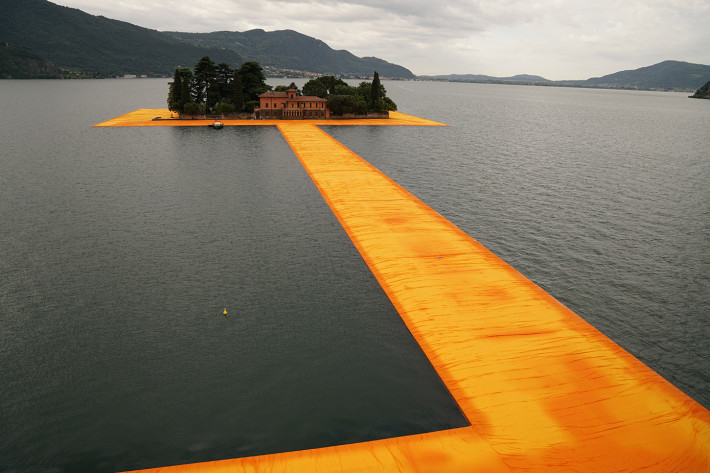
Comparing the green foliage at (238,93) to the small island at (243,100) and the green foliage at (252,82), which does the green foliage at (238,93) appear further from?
the green foliage at (252,82)

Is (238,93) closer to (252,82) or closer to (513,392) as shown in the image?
(252,82)

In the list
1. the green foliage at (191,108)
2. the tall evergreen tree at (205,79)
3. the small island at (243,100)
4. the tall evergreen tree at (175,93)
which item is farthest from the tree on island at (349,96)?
the tall evergreen tree at (175,93)

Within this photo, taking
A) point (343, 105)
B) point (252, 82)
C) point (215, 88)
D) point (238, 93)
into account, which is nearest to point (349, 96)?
point (343, 105)

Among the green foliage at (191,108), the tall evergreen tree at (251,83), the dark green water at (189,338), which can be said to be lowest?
the dark green water at (189,338)

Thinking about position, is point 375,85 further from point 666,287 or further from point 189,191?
point 666,287

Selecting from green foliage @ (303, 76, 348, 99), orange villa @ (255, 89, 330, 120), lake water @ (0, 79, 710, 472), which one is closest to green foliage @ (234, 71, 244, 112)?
orange villa @ (255, 89, 330, 120)
